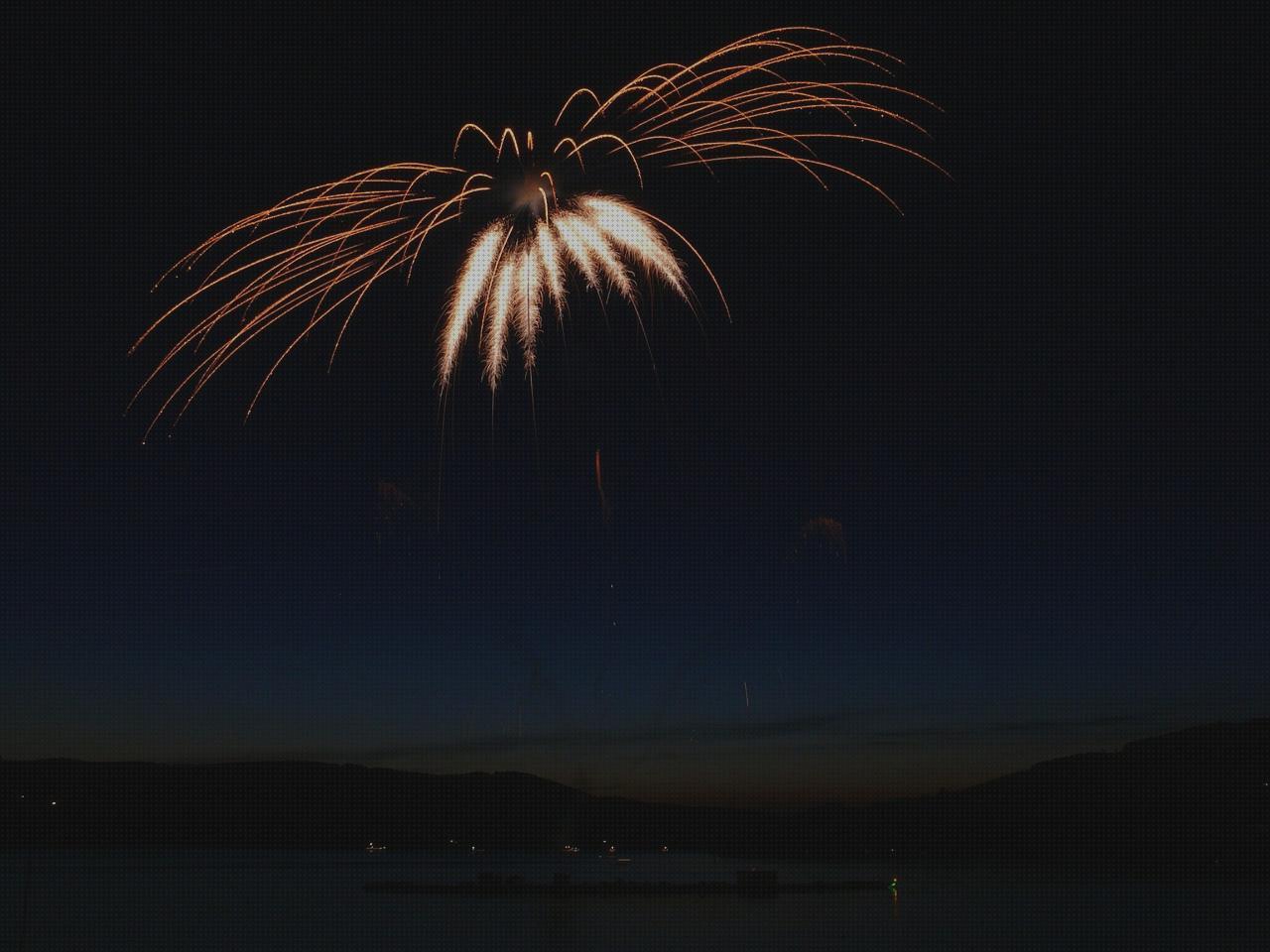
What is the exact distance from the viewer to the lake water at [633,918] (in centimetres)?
5497

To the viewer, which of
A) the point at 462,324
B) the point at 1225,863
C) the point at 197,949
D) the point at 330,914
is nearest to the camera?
the point at 462,324

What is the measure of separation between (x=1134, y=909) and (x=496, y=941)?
4605 cm

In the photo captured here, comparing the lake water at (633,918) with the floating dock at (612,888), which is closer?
the lake water at (633,918)

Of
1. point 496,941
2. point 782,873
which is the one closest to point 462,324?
point 496,941

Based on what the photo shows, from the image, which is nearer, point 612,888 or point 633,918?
point 633,918

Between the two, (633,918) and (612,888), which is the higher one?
(612,888)

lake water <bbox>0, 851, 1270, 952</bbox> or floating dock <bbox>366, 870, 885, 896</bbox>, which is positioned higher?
floating dock <bbox>366, 870, 885, 896</bbox>

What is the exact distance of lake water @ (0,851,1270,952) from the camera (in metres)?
55.0

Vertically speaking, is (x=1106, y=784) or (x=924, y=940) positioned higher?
(x=1106, y=784)

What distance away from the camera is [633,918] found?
6338 cm

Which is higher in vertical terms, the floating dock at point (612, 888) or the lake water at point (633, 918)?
the floating dock at point (612, 888)

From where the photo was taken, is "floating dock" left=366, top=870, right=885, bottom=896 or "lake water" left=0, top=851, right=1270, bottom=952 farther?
"floating dock" left=366, top=870, right=885, bottom=896

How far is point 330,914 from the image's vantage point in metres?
70.8

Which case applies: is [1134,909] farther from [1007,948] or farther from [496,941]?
[496,941]
